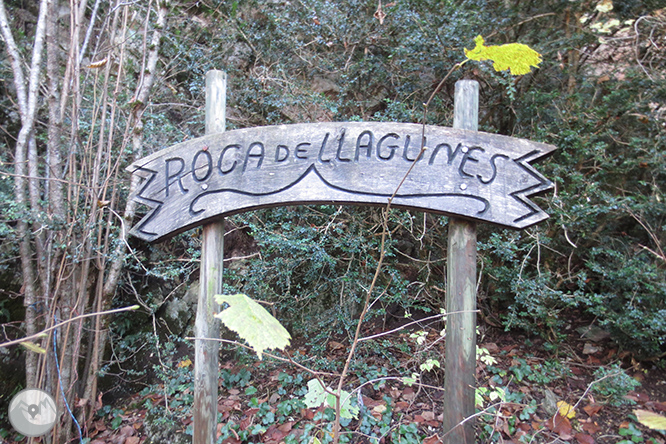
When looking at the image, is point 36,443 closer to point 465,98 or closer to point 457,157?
point 457,157

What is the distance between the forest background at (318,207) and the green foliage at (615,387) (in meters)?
0.39

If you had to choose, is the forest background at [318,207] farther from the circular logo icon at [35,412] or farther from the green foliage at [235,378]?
the green foliage at [235,378]

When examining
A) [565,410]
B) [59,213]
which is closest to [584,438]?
[565,410]

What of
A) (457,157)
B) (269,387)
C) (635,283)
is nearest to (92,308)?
(269,387)

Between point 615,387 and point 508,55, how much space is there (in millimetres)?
2488

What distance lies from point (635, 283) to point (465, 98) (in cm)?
209

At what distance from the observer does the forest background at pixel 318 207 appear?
→ 2.59 meters

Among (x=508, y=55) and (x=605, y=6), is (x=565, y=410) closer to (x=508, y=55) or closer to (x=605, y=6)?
(x=508, y=55)

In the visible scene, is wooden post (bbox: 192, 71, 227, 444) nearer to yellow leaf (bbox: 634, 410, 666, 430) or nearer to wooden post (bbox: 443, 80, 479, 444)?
wooden post (bbox: 443, 80, 479, 444)

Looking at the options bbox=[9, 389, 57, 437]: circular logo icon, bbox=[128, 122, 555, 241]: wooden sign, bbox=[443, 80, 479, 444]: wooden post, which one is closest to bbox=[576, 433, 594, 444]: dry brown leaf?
bbox=[443, 80, 479, 444]: wooden post

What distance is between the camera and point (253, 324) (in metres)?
0.99

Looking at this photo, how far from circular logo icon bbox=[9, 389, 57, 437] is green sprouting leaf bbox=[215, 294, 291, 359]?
6.97 ft

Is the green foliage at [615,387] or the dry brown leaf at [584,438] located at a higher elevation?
the green foliage at [615,387]

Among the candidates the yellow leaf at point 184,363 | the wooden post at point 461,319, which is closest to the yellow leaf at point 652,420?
the wooden post at point 461,319
